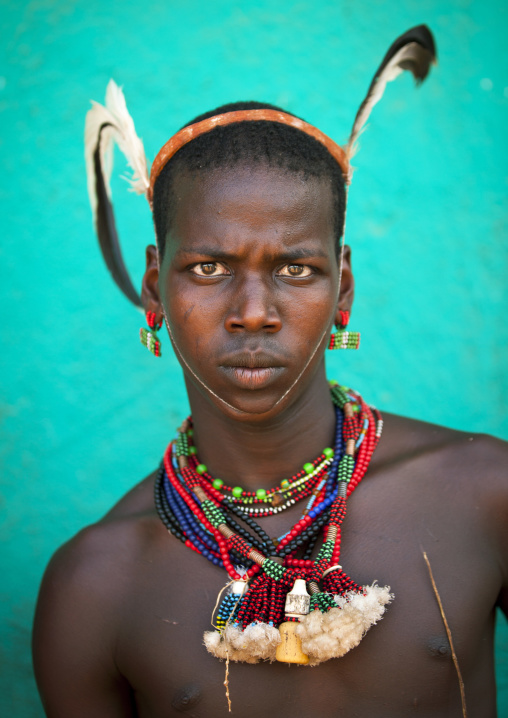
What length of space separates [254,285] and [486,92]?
2282 millimetres

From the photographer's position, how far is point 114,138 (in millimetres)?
2883

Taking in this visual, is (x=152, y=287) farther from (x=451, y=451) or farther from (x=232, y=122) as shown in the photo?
(x=451, y=451)

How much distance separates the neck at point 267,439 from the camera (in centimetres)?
247

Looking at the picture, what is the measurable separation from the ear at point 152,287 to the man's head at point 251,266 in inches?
7.5

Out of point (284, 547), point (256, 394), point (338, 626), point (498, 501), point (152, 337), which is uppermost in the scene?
point (152, 337)

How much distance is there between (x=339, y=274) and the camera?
2.47 metres

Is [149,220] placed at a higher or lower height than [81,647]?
higher

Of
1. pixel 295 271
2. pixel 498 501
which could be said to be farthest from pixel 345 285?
pixel 498 501

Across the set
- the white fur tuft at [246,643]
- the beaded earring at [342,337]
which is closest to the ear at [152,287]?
the beaded earring at [342,337]

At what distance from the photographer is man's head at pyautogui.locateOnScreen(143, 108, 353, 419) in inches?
85.4

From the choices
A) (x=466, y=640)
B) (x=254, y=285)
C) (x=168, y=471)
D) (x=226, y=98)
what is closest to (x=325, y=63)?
(x=226, y=98)

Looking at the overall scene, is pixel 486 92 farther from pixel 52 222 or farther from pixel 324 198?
pixel 52 222

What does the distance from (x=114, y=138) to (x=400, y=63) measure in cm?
118

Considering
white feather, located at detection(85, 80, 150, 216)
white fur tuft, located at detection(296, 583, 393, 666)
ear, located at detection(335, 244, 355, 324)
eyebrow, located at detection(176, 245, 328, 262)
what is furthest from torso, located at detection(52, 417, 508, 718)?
white feather, located at detection(85, 80, 150, 216)
